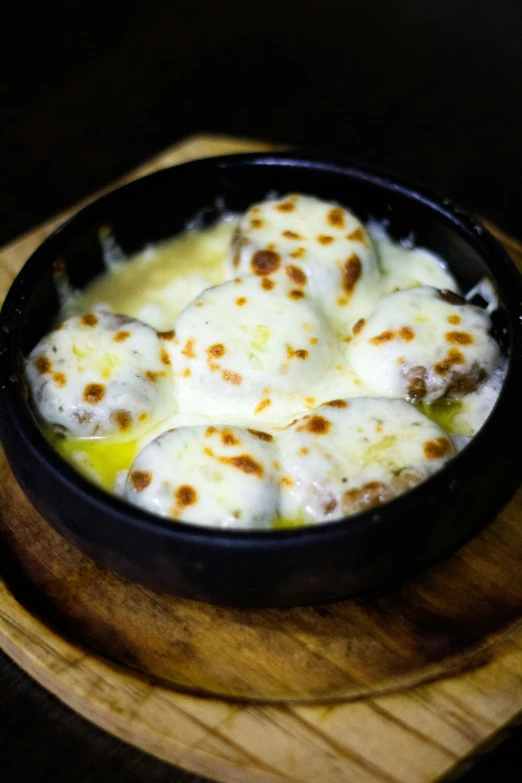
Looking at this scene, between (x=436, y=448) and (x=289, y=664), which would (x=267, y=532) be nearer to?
(x=289, y=664)

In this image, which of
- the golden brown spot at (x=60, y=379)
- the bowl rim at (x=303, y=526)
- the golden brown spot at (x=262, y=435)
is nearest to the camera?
the bowl rim at (x=303, y=526)

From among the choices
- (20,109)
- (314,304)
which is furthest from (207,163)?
(20,109)

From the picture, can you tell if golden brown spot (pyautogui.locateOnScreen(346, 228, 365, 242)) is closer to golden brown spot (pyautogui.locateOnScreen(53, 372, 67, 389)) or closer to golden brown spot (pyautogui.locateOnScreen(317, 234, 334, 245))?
golden brown spot (pyautogui.locateOnScreen(317, 234, 334, 245))

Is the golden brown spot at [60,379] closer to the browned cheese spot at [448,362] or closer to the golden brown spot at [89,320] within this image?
the golden brown spot at [89,320]

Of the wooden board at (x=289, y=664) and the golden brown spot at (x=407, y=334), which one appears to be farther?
the golden brown spot at (x=407, y=334)

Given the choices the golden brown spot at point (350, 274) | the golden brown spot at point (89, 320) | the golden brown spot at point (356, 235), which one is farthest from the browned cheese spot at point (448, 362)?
the golden brown spot at point (89, 320)

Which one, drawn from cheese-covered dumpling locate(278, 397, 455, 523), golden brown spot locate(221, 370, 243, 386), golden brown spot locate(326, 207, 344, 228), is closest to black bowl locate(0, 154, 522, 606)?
cheese-covered dumpling locate(278, 397, 455, 523)

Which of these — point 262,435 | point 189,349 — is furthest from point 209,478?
point 189,349
